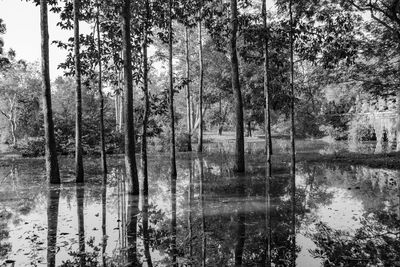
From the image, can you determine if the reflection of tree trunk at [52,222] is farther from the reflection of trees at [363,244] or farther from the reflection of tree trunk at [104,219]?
the reflection of trees at [363,244]

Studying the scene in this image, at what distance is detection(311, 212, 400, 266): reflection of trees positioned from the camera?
5.40 m

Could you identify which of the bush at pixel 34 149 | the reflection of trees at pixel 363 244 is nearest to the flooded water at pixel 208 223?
the reflection of trees at pixel 363 244

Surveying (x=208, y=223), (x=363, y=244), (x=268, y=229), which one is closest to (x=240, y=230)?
(x=268, y=229)

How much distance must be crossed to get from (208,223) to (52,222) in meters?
4.25

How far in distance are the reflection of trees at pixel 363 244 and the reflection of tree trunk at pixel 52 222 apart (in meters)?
5.03

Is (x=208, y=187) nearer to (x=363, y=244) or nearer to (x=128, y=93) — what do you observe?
(x=128, y=93)

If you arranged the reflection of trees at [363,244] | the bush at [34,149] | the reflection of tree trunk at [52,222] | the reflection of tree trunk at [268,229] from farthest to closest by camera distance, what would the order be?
the bush at [34,149]
the reflection of tree trunk at [52,222]
the reflection of tree trunk at [268,229]
the reflection of trees at [363,244]

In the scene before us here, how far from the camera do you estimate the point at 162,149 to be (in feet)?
99.8

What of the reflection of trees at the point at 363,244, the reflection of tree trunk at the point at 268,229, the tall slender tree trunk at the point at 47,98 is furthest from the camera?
the tall slender tree trunk at the point at 47,98

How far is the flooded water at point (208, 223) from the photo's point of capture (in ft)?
19.0

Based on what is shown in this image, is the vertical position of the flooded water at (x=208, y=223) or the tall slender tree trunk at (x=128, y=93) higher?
the tall slender tree trunk at (x=128, y=93)

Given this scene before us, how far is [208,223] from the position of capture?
7.88m

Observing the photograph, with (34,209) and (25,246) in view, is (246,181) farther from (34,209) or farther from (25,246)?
(25,246)

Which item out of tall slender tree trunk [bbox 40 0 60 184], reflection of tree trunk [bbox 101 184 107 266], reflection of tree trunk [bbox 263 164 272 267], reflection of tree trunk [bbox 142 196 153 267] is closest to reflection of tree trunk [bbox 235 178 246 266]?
reflection of tree trunk [bbox 263 164 272 267]
